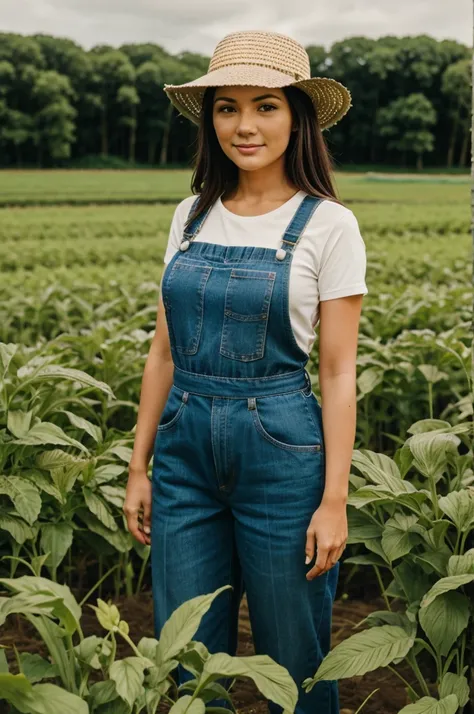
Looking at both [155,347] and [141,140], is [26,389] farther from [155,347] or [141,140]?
[141,140]

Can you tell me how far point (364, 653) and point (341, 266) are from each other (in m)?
0.84

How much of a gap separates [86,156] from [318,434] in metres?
34.3

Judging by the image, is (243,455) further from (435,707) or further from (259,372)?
(435,707)

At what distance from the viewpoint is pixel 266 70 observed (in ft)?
6.71

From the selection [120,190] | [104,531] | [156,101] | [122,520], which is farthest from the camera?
[156,101]

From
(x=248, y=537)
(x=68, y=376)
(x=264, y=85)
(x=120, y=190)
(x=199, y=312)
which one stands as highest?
(x=264, y=85)

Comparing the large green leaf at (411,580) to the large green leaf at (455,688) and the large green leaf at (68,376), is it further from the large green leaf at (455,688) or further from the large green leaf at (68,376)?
the large green leaf at (68,376)

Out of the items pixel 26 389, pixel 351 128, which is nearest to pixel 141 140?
pixel 351 128

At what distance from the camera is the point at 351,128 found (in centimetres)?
5138

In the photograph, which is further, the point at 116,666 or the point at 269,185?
the point at 269,185

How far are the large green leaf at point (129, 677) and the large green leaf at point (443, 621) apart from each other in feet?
2.39

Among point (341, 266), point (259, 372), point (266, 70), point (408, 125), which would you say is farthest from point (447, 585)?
point (408, 125)

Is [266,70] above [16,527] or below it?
above

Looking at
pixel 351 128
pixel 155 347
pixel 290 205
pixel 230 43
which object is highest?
pixel 351 128
